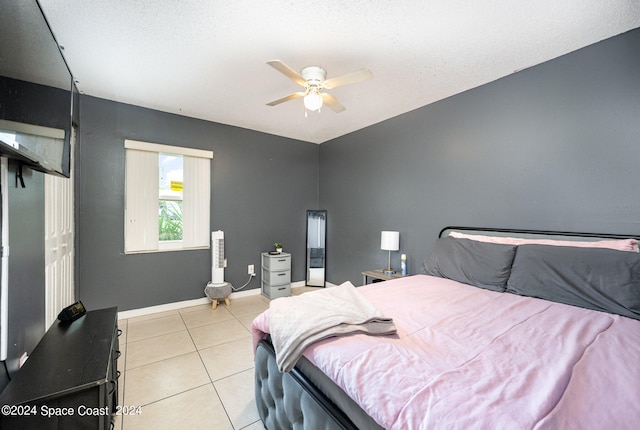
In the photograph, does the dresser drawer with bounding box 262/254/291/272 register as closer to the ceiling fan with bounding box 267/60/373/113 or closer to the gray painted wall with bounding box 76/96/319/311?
the gray painted wall with bounding box 76/96/319/311

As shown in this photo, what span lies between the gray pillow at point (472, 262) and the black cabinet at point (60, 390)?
8.05 ft

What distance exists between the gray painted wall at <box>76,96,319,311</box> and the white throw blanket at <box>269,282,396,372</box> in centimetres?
256

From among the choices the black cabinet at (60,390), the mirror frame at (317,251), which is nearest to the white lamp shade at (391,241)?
the mirror frame at (317,251)

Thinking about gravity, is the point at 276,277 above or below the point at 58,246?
below

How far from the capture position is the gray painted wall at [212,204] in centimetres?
294

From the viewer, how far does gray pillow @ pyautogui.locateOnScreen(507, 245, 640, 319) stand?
154cm

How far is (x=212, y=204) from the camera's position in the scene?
12.1 ft

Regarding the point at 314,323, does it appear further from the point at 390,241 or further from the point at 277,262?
the point at 277,262

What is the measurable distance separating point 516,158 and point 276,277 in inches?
126

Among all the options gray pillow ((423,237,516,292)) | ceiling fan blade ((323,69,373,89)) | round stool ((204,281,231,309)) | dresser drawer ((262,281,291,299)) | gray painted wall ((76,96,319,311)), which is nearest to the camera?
ceiling fan blade ((323,69,373,89))

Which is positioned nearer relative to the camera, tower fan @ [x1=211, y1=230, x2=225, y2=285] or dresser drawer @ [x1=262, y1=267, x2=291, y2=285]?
tower fan @ [x1=211, y1=230, x2=225, y2=285]

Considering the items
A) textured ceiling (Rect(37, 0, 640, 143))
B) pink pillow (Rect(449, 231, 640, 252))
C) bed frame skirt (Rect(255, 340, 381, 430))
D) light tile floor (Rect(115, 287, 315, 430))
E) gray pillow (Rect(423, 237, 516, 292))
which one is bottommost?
light tile floor (Rect(115, 287, 315, 430))

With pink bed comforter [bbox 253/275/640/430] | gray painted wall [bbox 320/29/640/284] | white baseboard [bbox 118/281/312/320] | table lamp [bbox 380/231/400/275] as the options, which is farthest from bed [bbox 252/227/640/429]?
white baseboard [bbox 118/281/312/320]

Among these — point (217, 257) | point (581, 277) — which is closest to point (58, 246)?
point (217, 257)
